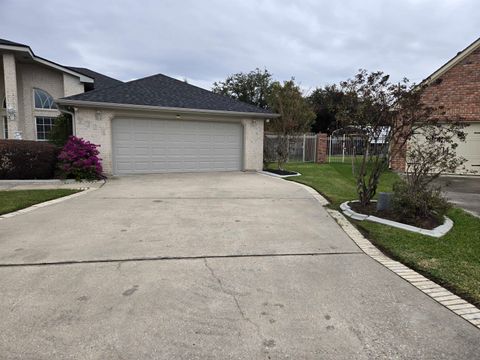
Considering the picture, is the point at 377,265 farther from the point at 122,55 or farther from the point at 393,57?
the point at 122,55

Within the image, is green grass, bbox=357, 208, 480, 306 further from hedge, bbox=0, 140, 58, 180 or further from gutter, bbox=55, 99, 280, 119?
hedge, bbox=0, 140, 58, 180

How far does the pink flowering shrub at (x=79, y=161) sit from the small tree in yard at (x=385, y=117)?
7963mm

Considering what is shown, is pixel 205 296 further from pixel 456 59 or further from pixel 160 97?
pixel 456 59

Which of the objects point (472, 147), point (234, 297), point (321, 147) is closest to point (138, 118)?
point (234, 297)

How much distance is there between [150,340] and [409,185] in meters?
5.42

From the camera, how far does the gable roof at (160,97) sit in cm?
1126

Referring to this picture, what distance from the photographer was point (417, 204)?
18.2 ft

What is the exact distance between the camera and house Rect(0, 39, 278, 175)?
1140 cm

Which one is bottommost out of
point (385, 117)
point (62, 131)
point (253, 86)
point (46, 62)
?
point (62, 131)

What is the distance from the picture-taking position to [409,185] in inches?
235

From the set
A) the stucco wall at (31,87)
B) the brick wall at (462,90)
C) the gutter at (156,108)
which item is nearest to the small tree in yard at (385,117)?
the gutter at (156,108)

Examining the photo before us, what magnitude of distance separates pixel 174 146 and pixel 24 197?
20.0 ft

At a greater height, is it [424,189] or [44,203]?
[424,189]

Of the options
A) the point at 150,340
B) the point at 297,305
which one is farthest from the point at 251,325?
the point at 150,340
